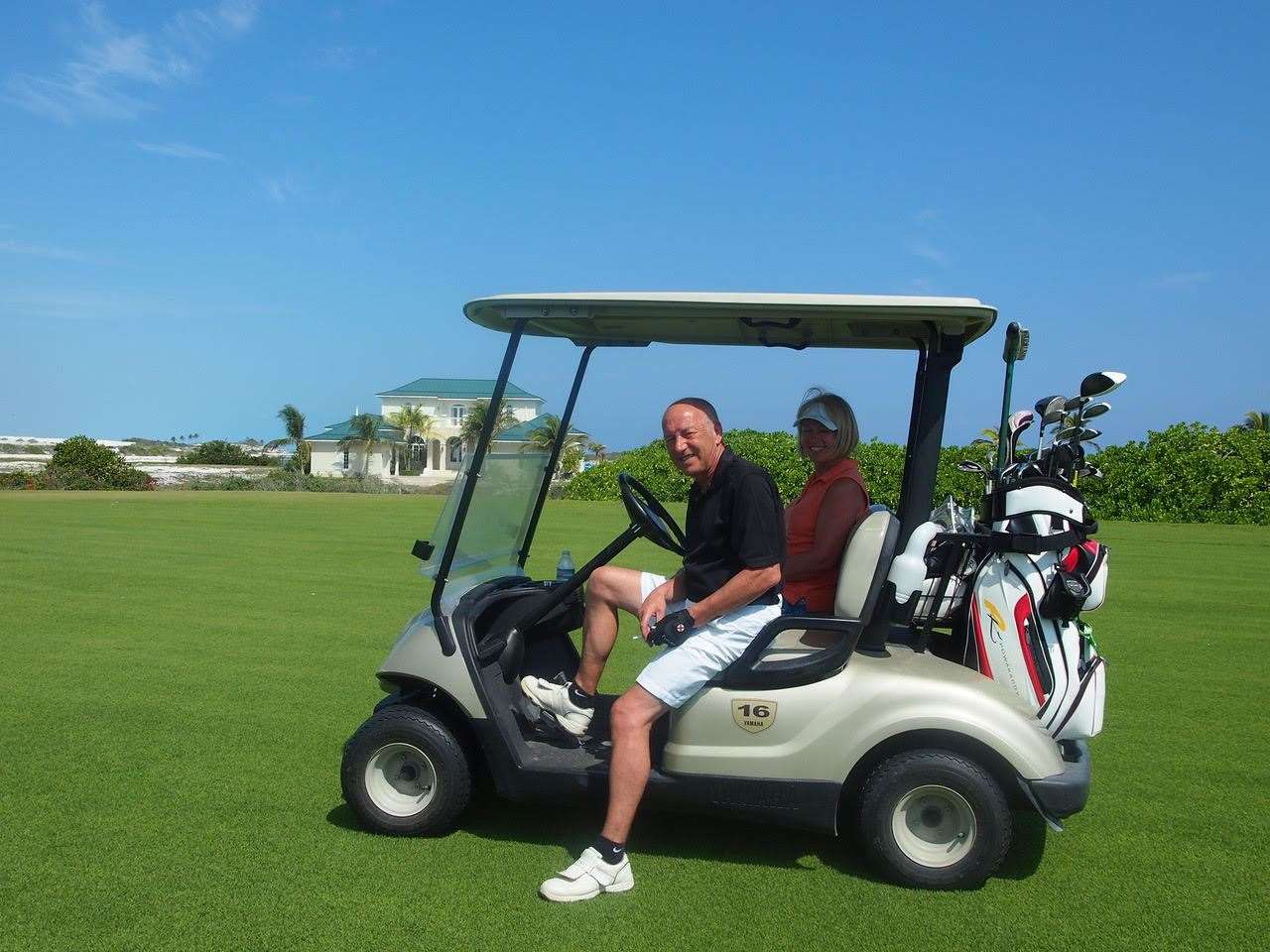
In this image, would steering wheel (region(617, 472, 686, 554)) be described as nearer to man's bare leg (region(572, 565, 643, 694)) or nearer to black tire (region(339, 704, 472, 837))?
man's bare leg (region(572, 565, 643, 694))

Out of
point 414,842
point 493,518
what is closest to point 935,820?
point 414,842

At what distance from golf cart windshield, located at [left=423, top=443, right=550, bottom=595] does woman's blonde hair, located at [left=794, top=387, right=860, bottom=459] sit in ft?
3.83

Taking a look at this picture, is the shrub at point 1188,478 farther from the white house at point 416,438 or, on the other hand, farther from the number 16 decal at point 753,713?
the number 16 decal at point 753,713

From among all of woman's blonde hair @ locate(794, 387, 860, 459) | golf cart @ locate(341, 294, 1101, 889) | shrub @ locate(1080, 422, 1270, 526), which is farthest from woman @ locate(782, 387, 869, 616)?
shrub @ locate(1080, 422, 1270, 526)

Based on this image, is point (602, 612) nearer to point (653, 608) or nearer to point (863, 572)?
point (653, 608)

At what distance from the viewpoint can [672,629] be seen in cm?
366

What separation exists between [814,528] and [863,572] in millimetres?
631

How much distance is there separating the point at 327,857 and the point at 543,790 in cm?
74

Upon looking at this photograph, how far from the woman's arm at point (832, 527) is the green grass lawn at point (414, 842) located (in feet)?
3.27

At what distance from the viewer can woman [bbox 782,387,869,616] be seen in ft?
13.7

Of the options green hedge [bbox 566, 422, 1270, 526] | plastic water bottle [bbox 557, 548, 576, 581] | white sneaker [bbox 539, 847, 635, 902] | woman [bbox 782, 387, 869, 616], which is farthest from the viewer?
green hedge [bbox 566, 422, 1270, 526]

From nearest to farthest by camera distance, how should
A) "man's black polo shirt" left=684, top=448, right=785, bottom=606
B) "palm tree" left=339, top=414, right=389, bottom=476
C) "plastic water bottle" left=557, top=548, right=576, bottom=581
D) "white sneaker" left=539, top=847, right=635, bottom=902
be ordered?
"white sneaker" left=539, top=847, right=635, bottom=902 < "man's black polo shirt" left=684, top=448, right=785, bottom=606 < "plastic water bottle" left=557, top=548, right=576, bottom=581 < "palm tree" left=339, top=414, right=389, bottom=476

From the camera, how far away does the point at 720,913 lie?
3404 millimetres

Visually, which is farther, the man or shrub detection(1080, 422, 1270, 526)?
shrub detection(1080, 422, 1270, 526)
